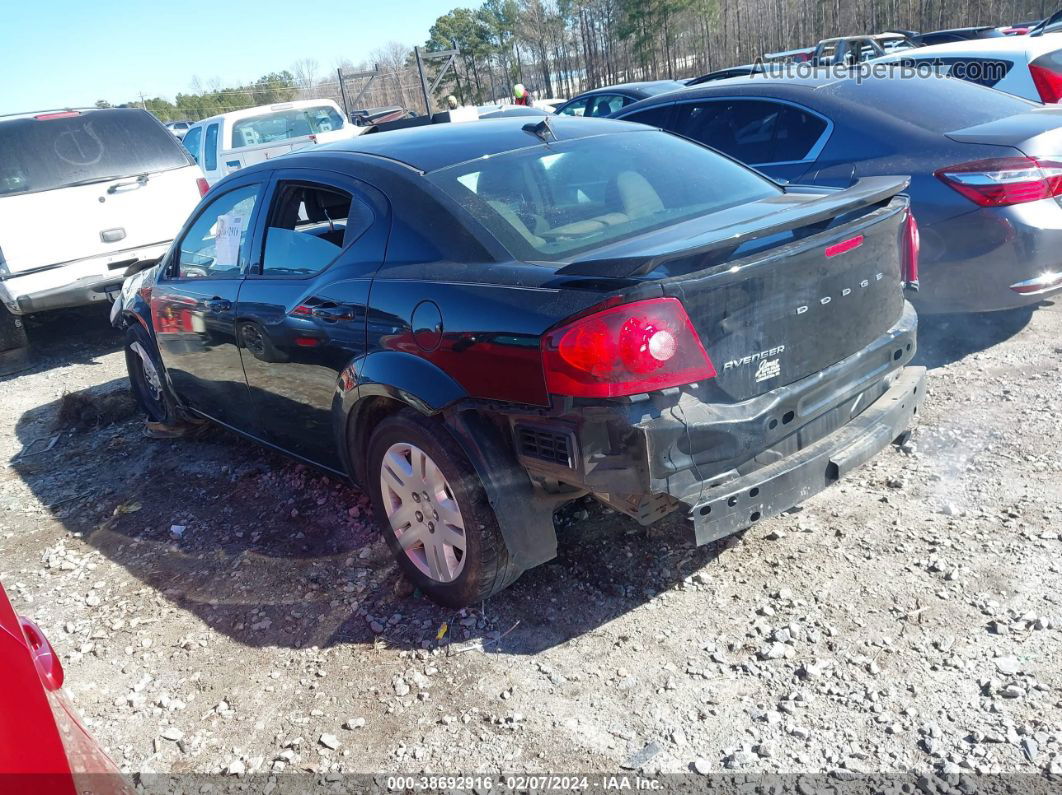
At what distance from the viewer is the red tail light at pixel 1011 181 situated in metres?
4.46

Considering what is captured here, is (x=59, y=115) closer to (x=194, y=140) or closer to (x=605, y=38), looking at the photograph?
(x=194, y=140)

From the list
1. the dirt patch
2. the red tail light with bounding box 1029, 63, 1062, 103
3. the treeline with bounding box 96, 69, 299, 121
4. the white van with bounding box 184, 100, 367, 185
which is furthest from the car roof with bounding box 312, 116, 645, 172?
the treeline with bounding box 96, 69, 299, 121

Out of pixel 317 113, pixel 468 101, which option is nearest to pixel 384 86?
pixel 468 101

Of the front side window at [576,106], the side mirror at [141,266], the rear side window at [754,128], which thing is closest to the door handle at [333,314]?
the side mirror at [141,266]

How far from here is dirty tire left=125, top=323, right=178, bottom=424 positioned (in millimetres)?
5282

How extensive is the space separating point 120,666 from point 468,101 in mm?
34994

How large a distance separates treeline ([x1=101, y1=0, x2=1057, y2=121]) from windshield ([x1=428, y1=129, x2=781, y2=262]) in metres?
23.3

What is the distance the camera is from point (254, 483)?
470 cm

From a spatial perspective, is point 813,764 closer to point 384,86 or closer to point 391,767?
point 391,767

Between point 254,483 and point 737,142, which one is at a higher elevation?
point 737,142

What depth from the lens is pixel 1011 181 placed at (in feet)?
14.7

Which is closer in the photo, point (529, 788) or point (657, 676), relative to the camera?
point (529, 788)

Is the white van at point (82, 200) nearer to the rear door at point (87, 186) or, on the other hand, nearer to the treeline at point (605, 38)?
the rear door at point (87, 186)

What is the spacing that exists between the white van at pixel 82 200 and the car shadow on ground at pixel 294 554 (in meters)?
2.63
